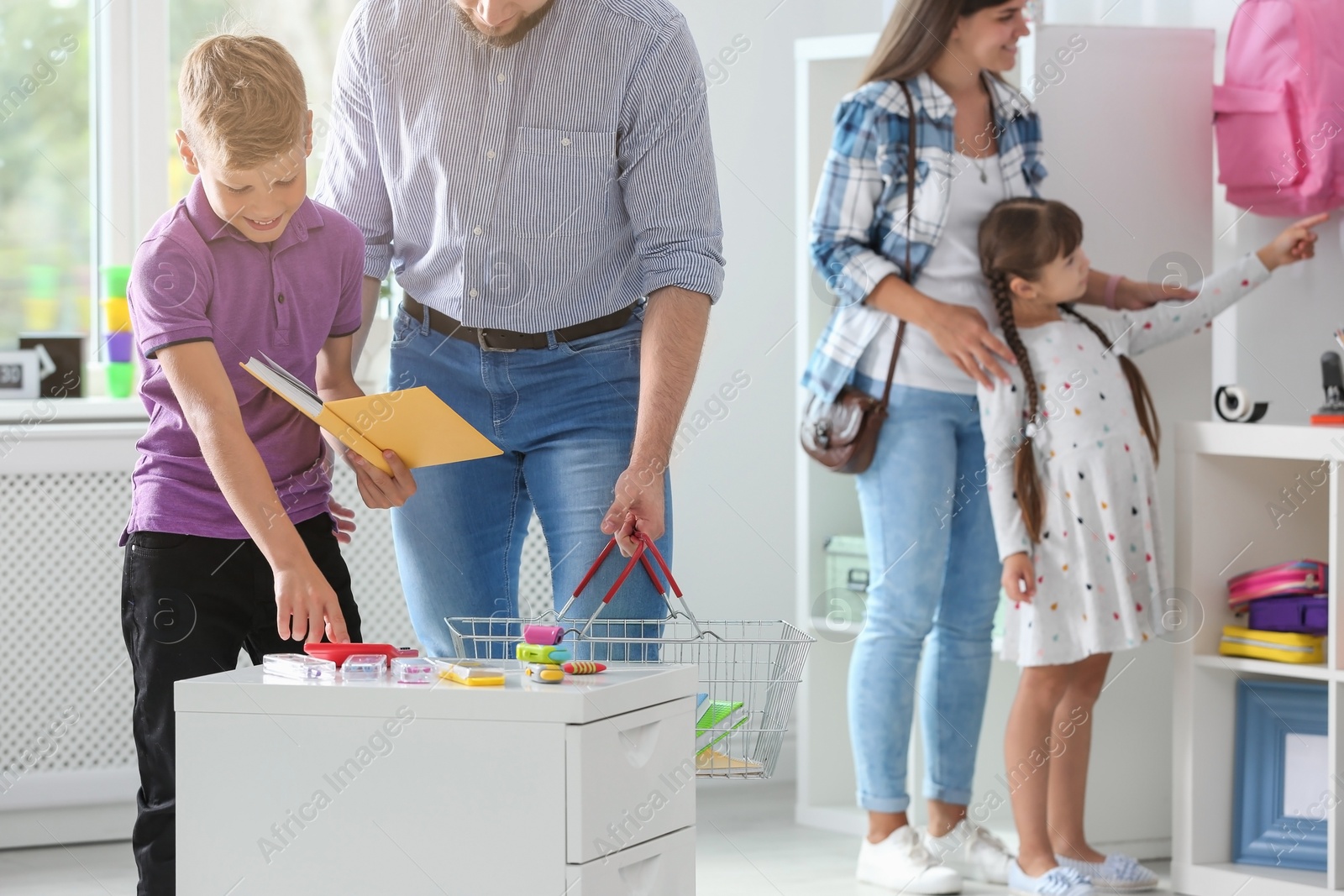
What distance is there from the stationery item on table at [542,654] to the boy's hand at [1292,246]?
1647 millimetres

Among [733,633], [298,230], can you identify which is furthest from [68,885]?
[298,230]

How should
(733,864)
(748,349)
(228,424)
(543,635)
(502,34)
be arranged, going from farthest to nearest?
1. (748,349)
2. (733,864)
3. (502,34)
4. (228,424)
5. (543,635)

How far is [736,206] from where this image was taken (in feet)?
10.9

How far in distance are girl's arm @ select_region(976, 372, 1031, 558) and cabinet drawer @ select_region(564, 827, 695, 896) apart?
1162 millimetres

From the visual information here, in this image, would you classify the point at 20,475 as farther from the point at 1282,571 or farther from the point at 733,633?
the point at 1282,571

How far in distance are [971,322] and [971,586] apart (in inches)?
16.9

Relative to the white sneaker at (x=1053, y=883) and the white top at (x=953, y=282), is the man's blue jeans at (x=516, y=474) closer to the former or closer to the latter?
the white top at (x=953, y=282)

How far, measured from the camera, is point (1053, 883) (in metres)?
2.31

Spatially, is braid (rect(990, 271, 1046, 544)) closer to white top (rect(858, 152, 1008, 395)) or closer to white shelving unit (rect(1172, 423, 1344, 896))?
white top (rect(858, 152, 1008, 395))

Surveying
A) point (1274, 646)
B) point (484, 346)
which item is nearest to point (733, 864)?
point (1274, 646)

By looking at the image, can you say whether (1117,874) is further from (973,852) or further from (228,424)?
(228,424)

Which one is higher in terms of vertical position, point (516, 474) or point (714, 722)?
point (516, 474)

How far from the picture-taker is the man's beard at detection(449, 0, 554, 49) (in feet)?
5.13

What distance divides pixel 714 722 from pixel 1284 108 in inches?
63.6
